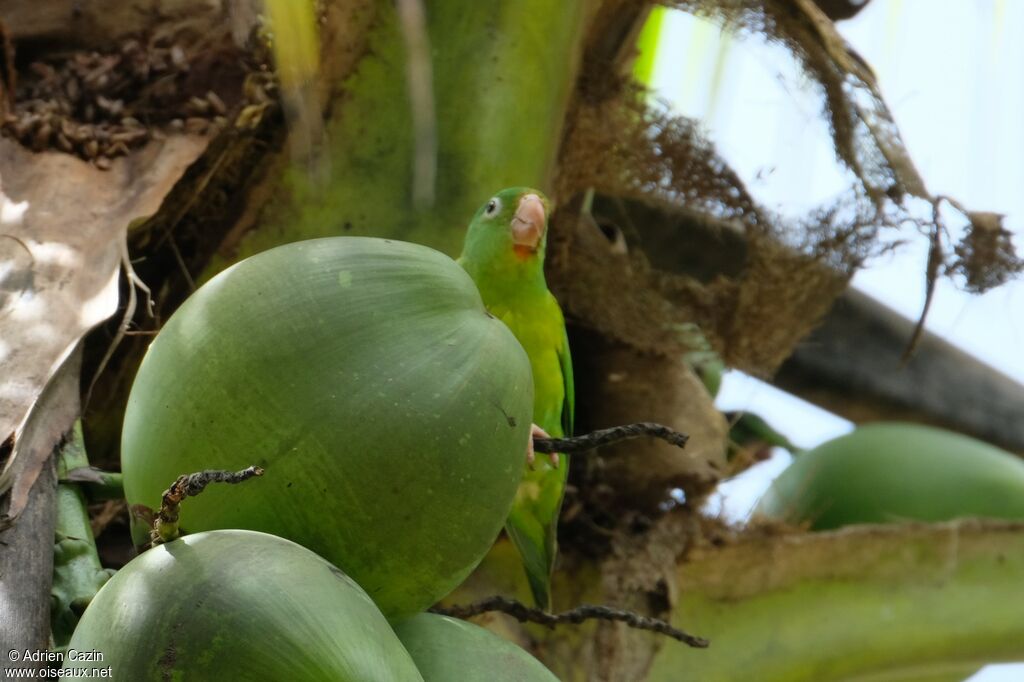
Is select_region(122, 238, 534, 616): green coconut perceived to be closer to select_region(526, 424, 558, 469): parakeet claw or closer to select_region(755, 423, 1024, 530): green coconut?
select_region(526, 424, 558, 469): parakeet claw

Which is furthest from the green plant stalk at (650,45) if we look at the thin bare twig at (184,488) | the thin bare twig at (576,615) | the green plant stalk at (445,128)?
the thin bare twig at (184,488)

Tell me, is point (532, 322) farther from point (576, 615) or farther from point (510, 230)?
point (576, 615)

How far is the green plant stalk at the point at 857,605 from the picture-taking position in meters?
2.14

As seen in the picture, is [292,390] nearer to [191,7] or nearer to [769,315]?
[191,7]

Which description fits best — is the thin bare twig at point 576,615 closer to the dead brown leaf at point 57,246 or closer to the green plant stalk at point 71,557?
the green plant stalk at point 71,557

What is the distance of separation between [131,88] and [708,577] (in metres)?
1.35

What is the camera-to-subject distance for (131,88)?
197 centimetres

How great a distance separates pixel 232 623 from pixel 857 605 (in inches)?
62.0

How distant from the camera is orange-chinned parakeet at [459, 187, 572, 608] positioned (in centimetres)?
197

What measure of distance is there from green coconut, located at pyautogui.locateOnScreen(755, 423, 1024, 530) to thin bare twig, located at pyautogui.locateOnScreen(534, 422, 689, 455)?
52.9 inches

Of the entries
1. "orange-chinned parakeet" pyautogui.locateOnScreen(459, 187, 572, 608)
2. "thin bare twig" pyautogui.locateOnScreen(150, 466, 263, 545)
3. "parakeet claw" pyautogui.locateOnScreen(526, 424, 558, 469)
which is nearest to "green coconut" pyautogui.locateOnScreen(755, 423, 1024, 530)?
"orange-chinned parakeet" pyautogui.locateOnScreen(459, 187, 572, 608)

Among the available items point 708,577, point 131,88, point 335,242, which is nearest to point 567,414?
point 708,577

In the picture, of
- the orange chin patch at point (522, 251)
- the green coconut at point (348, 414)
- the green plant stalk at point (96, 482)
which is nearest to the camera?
the green coconut at point (348, 414)

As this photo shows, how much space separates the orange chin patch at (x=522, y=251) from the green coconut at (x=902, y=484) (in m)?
0.82
